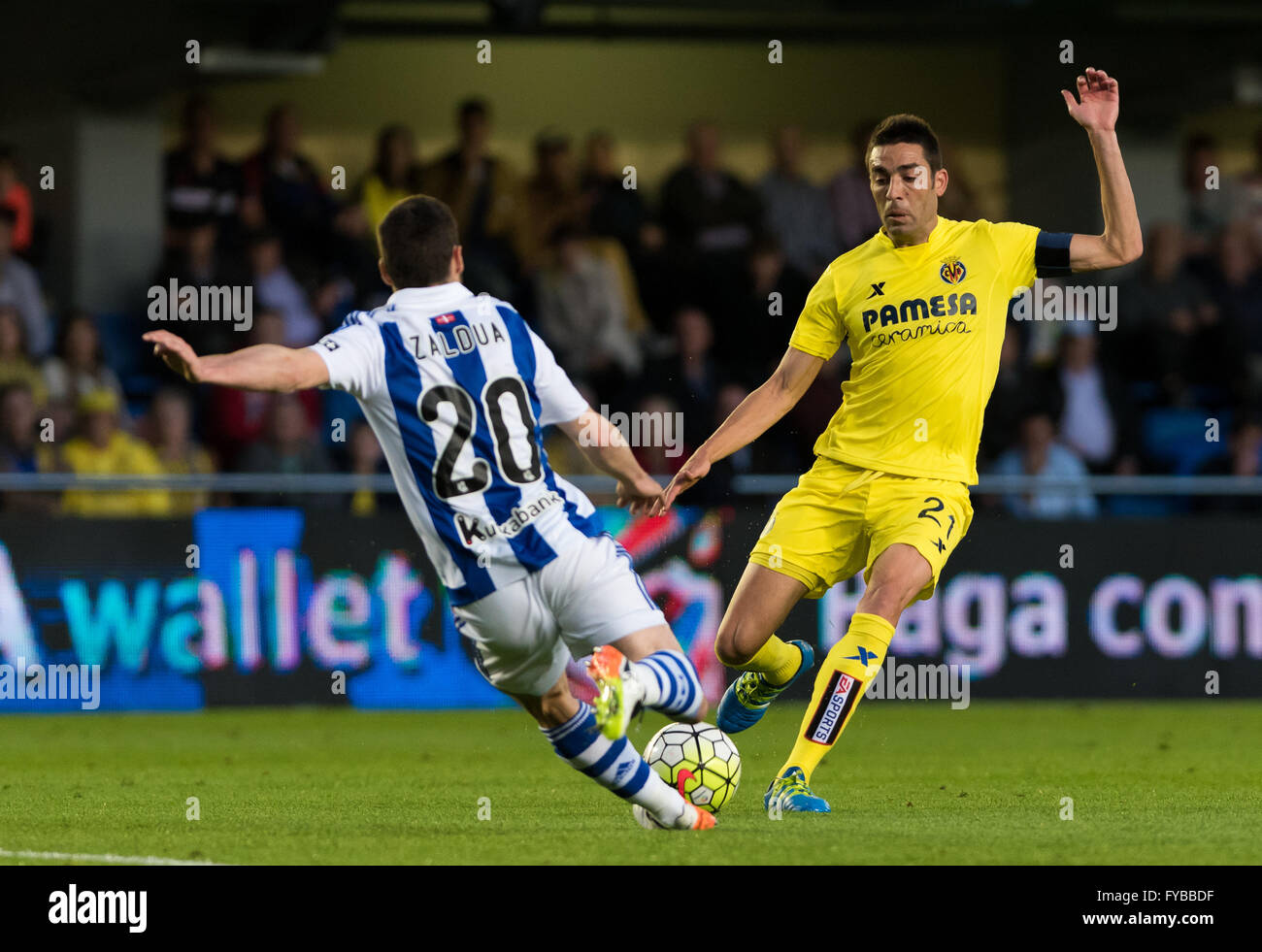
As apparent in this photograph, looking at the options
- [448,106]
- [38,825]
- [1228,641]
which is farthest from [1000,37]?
[38,825]

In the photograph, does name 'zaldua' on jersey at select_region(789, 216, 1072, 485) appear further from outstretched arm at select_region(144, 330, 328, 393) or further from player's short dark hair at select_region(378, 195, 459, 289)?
outstretched arm at select_region(144, 330, 328, 393)

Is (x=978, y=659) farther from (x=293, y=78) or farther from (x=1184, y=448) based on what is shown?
(x=293, y=78)

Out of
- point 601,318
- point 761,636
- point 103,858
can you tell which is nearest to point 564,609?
point 103,858

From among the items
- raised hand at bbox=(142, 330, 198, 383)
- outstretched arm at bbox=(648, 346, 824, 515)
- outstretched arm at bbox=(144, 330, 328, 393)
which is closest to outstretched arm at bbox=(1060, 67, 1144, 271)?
outstretched arm at bbox=(648, 346, 824, 515)

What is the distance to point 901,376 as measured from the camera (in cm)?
750

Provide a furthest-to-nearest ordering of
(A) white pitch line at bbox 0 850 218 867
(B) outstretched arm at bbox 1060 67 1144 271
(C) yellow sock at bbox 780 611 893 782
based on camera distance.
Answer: (B) outstretched arm at bbox 1060 67 1144 271 → (C) yellow sock at bbox 780 611 893 782 → (A) white pitch line at bbox 0 850 218 867

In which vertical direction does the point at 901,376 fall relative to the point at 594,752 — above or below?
above

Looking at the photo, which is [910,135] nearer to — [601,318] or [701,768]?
[701,768]

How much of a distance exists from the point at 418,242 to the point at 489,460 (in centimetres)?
68

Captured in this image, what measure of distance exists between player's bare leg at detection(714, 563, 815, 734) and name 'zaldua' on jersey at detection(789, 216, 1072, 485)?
532 mm

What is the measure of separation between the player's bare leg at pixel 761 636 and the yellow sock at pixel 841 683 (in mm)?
527

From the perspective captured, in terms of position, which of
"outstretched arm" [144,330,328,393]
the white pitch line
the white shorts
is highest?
"outstretched arm" [144,330,328,393]

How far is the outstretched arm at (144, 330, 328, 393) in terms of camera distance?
17.9 feet

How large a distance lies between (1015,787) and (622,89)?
11.5 meters
